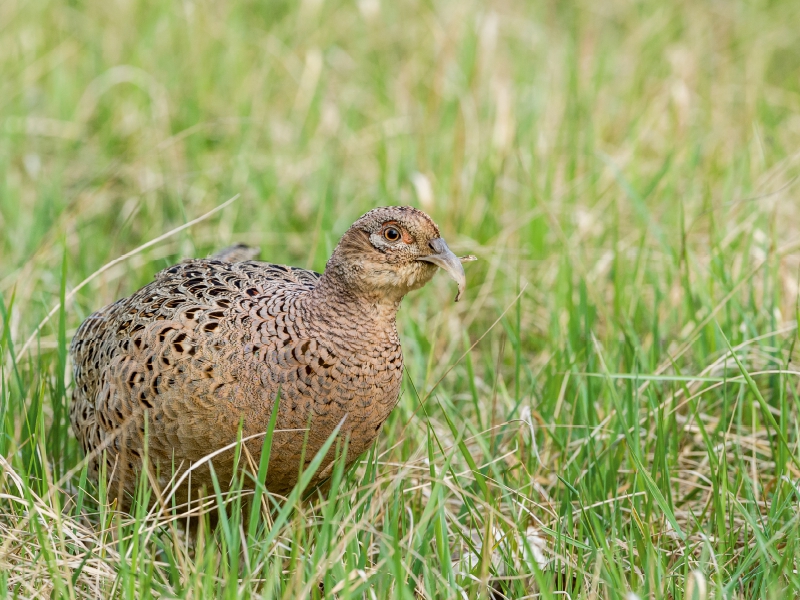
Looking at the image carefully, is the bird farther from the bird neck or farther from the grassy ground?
the grassy ground

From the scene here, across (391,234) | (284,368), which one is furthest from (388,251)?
(284,368)

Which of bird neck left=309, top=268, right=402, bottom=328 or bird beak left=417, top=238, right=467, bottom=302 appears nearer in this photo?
bird beak left=417, top=238, right=467, bottom=302

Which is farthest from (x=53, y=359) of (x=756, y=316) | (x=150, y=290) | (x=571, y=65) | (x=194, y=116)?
(x=571, y=65)

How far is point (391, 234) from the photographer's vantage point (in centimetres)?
318

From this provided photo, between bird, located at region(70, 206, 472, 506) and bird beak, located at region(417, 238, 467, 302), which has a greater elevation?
bird beak, located at region(417, 238, 467, 302)

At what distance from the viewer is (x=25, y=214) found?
231 inches

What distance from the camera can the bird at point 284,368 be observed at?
124 inches

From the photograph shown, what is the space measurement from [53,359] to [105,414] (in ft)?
3.86

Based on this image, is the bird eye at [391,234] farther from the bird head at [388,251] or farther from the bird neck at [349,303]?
the bird neck at [349,303]

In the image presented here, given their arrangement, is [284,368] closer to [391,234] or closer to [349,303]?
[349,303]

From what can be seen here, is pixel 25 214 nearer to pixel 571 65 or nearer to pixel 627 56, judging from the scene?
pixel 571 65

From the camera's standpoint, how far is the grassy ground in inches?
122

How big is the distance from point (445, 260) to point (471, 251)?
218 cm

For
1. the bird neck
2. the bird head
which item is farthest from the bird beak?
the bird neck
